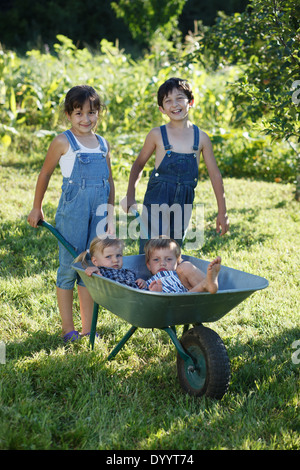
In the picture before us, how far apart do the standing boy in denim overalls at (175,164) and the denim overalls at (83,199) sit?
8.2 inches

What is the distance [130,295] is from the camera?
7.70ft

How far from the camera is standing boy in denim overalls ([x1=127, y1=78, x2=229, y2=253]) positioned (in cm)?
316

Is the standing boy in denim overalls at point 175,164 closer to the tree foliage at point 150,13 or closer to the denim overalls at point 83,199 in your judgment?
the denim overalls at point 83,199

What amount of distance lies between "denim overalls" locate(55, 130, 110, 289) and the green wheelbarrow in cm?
42

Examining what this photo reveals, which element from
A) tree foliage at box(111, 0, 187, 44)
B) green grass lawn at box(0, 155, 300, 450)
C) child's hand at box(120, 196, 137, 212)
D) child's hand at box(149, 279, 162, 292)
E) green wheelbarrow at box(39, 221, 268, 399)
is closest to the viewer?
green grass lawn at box(0, 155, 300, 450)

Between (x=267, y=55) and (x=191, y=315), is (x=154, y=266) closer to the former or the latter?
(x=191, y=315)

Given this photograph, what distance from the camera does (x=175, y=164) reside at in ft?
10.5

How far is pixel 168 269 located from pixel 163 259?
0.06 metres

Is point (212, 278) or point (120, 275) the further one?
point (120, 275)

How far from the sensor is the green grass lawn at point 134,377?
2240 mm

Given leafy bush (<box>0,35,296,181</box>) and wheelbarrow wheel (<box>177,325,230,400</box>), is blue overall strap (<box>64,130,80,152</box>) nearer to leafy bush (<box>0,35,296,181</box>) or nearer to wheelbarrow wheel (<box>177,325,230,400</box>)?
wheelbarrow wheel (<box>177,325,230,400</box>)

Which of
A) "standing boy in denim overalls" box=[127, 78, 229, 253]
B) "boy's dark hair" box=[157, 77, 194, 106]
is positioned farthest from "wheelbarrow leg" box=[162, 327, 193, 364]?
"boy's dark hair" box=[157, 77, 194, 106]

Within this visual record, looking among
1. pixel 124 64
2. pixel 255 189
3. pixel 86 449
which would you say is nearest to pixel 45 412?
pixel 86 449

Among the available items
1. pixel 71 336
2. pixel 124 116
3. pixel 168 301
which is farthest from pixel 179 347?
pixel 124 116
